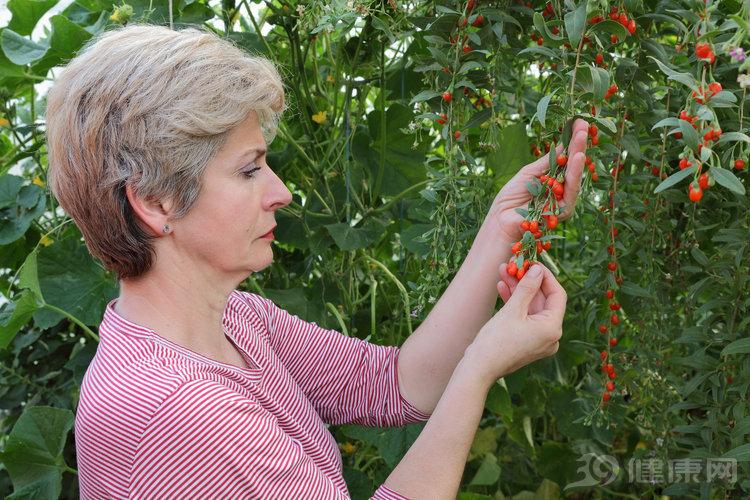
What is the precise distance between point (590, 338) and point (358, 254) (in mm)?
432

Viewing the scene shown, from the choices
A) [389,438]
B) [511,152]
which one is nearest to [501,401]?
[389,438]

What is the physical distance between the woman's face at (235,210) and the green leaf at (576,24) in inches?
15.5

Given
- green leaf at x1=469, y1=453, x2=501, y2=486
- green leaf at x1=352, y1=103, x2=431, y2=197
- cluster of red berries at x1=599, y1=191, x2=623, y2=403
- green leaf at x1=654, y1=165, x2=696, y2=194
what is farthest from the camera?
green leaf at x1=469, y1=453, x2=501, y2=486

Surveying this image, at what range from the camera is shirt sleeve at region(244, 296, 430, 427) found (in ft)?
4.22

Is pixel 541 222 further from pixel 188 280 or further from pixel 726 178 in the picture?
pixel 188 280

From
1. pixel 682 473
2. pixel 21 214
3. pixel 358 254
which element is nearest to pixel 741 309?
pixel 682 473

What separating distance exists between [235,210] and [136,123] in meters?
0.15

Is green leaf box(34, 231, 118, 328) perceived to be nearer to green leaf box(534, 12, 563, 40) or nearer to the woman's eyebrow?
the woman's eyebrow

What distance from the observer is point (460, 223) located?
1.23m

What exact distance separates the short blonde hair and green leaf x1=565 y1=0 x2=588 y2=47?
386mm

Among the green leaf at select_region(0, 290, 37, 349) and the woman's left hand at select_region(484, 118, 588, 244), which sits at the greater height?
the woman's left hand at select_region(484, 118, 588, 244)

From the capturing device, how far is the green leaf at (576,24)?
0.87 metres

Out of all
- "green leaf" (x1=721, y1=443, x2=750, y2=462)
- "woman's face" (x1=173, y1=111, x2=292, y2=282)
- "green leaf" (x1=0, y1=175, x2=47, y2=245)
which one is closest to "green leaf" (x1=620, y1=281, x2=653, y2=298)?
"green leaf" (x1=721, y1=443, x2=750, y2=462)

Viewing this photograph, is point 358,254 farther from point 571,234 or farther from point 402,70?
point 571,234
